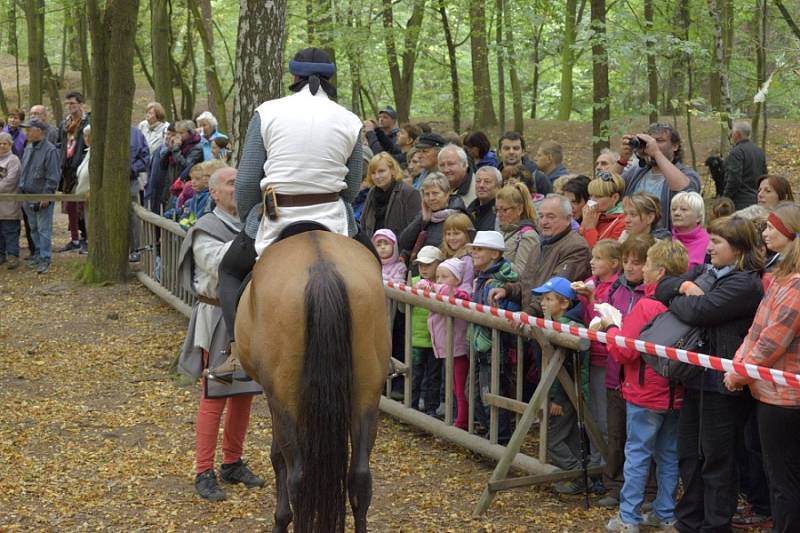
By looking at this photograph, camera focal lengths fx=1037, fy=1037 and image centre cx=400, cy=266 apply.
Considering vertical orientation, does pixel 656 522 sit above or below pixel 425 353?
below

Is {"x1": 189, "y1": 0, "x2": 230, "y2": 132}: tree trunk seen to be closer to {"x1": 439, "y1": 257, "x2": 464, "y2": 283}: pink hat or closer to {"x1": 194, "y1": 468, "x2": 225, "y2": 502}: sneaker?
{"x1": 439, "y1": 257, "x2": 464, "y2": 283}: pink hat

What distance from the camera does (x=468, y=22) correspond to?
82.7ft

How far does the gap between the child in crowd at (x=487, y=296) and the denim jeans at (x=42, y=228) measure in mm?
10016

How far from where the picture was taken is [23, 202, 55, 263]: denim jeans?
15.9 m

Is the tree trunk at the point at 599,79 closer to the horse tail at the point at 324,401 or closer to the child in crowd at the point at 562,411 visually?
the child in crowd at the point at 562,411

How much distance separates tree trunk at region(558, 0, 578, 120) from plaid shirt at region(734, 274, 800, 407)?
9029mm

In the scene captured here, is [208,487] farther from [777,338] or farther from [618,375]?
[777,338]

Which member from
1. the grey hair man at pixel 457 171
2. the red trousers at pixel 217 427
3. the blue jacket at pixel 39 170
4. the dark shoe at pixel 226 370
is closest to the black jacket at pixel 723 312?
the dark shoe at pixel 226 370

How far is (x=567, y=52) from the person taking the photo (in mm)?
22375

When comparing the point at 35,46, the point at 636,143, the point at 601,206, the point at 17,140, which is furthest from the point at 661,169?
the point at 35,46

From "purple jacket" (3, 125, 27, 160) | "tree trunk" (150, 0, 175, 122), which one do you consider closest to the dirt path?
"purple jacket" (3, 125, 27, 160)

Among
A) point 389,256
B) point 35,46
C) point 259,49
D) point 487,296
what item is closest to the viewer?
point 487,296

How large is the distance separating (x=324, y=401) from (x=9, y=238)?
12.5 m

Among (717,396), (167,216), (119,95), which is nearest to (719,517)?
(717,396)
